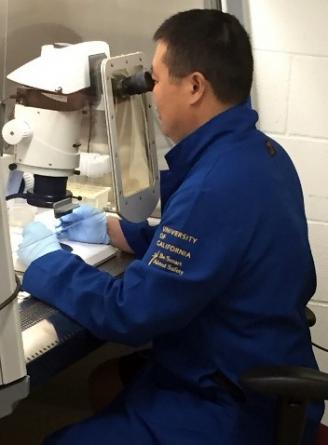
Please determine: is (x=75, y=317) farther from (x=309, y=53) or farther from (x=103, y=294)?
(x=309, y=53)

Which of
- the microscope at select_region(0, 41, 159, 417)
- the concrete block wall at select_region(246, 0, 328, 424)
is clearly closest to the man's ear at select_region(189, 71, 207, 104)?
the microscope at select_region(0, 41, 159, 417)

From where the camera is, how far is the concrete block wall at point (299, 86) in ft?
6.86

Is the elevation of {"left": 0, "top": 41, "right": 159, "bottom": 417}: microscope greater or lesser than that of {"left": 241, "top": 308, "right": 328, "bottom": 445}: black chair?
greater

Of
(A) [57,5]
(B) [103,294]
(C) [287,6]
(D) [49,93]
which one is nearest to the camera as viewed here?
(B) [103,294]

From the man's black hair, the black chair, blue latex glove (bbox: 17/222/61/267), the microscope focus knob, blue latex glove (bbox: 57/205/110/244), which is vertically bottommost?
the black chair

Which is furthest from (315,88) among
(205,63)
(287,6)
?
(205,63)

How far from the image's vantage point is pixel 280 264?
4.68 ft

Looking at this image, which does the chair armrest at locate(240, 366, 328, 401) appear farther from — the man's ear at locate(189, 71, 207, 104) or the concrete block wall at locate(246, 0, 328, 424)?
the concrete block wall at locate(246, 0, 328, 424)

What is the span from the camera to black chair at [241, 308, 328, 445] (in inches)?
50.2

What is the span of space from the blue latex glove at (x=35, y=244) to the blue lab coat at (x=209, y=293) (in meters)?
0.06

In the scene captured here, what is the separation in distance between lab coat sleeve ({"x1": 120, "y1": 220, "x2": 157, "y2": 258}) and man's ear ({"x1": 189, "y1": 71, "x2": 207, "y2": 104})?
1.39ft

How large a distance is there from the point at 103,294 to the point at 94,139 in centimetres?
73

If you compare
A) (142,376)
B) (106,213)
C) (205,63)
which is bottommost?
(142,376)

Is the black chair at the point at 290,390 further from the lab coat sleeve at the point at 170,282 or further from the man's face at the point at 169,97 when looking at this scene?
the man's face at the point at 169,97
